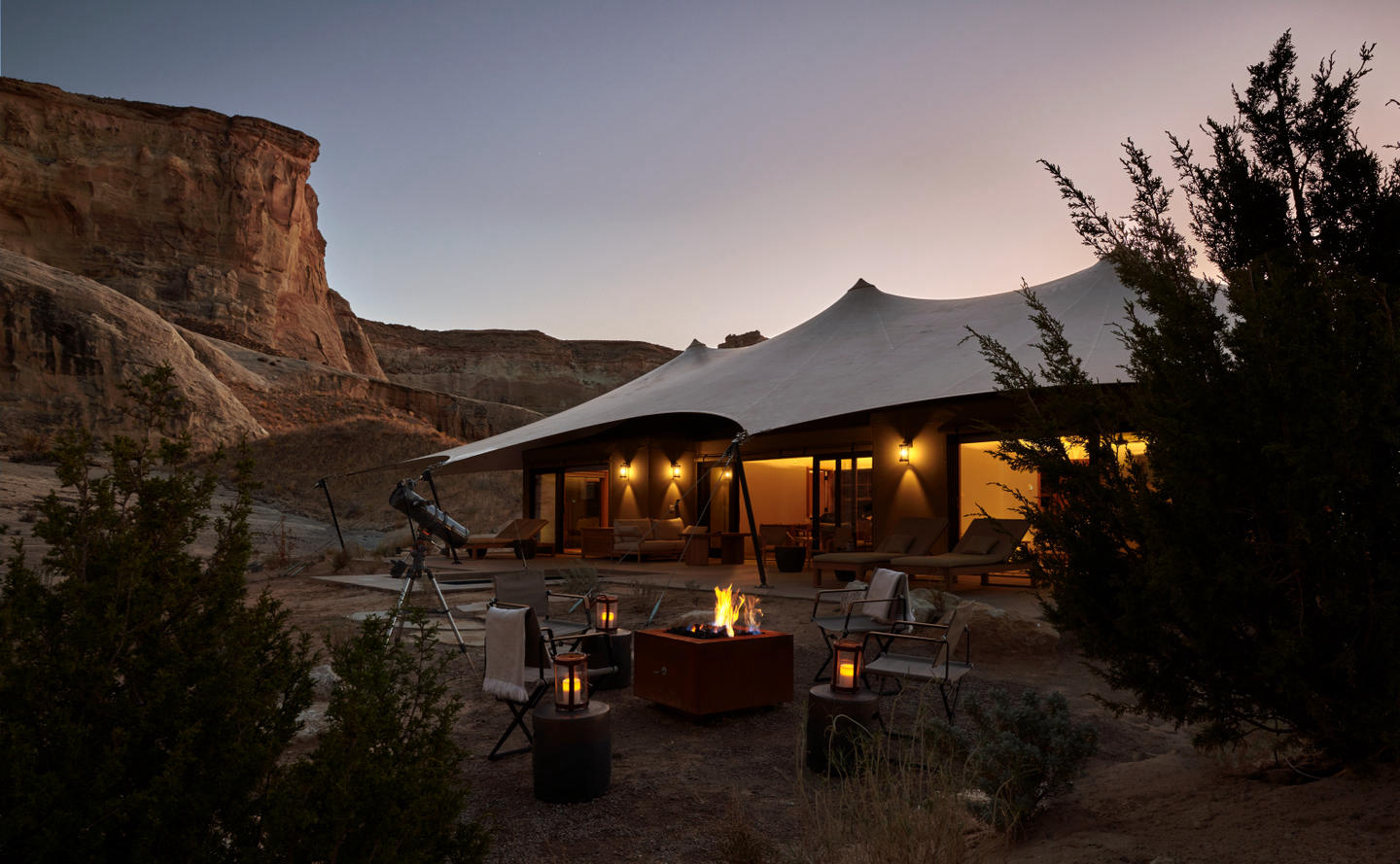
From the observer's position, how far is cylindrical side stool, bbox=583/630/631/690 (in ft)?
18.0

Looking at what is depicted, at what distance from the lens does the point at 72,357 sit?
76.8 ft

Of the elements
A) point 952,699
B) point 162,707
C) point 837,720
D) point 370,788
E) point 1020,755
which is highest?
point 162,707

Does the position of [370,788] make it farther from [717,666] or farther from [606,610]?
[606,610]

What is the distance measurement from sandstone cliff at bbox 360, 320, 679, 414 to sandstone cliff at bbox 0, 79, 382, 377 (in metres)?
8.70

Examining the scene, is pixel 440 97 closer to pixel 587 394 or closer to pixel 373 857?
pixel 373 857

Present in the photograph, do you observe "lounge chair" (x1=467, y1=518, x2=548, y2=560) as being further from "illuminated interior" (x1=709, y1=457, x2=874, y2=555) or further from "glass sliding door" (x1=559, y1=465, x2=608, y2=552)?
"illuminated interior" (x1=709, y1=457, x2=874, y2=555)

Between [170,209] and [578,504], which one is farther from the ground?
[170,209]

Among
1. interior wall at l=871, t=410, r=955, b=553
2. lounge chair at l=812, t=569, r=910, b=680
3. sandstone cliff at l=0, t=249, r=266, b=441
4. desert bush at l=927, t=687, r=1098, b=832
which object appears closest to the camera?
desert bush at l=927, t=687, r=1098, b=832

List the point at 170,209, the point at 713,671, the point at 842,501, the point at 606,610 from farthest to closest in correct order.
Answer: the point at 170,209 → the point at 842,501 → the point at 606,610 → the point at 713,671

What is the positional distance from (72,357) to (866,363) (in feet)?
78.7

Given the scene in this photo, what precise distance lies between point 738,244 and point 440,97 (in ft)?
23.3

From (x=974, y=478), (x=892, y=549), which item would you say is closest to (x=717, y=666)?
(x=892, y=549)

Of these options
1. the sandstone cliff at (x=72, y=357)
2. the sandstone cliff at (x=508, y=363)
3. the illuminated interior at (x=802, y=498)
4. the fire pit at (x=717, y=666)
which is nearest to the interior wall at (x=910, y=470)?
the illuminated interior at (x=802, y=498)

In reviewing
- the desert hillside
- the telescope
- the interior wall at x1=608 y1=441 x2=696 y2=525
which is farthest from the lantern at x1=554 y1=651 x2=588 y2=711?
the desert hillside
